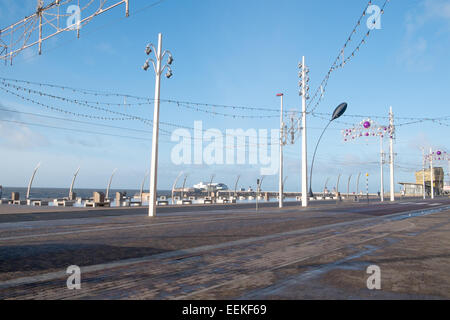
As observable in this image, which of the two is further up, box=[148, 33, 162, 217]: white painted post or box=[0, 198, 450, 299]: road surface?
box=[148, 33, 162, 217]: white painted post

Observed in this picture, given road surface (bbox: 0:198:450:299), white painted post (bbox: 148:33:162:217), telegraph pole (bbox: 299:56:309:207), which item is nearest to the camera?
road surface (bbox: 0:198:450:299)

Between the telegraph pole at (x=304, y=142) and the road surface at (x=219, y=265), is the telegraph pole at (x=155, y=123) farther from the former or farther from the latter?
the telegraph pole at (x=304, y=142)

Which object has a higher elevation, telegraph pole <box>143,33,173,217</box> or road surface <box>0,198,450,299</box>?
telegraph pole <box>143,33,173,217</box>

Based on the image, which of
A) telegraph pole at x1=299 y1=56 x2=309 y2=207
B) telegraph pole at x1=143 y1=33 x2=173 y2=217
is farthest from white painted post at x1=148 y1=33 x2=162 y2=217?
telegraph pole at x1=299 y1=56 x2=309 y2=207

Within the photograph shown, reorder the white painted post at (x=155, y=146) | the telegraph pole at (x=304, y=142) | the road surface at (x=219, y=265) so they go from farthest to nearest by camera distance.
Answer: the telegraph pole at (x=304, y=142) < the white painted post at (x=155, y=146) < the road surface at (x=219, y=265)

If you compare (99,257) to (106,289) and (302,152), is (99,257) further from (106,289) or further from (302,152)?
(302,152)

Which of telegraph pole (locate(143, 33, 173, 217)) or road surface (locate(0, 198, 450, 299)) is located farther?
telegraph pole (locate(143, 33, 173, 217))

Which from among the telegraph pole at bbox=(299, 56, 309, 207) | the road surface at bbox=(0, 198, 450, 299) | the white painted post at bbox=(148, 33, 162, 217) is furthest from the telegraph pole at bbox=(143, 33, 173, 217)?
the telegraph pole at bbox=(299, 56, 309, 207)

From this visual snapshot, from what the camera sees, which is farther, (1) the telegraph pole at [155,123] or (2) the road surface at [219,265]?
(1) the telegraph pole at [155,123]

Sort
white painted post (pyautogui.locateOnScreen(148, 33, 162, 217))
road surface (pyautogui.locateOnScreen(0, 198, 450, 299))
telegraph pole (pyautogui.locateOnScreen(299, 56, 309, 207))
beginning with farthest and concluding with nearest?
1. telegraph pole (pyautogui.locateOnScreen(299, 56, 309, 207))
2. white painted post (pyautogui.locateOnScreen(148, 33, 162, 217))
3. road surface (pyautogui.locateOnScreen(0, 198, 450, 299))

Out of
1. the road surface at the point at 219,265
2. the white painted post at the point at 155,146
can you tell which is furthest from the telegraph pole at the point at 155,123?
the road surface at the point at 219,265

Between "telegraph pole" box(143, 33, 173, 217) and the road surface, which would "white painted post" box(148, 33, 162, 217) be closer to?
"telegraph pole" box(143, 33, 173, 217)
